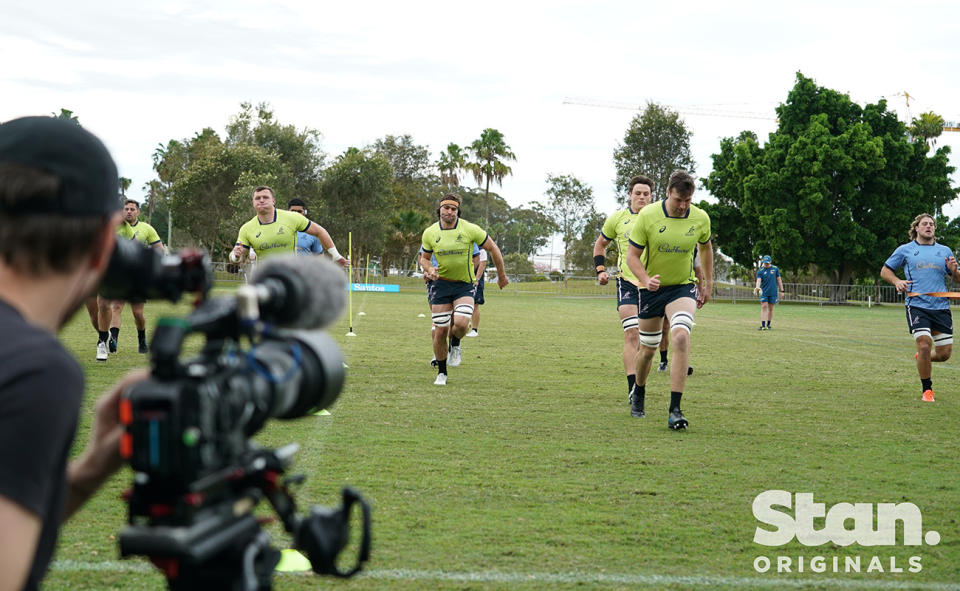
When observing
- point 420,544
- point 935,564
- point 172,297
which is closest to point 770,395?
point 935,564

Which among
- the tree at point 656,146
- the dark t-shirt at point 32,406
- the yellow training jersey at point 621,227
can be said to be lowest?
the dark t-shirt at point 32,406

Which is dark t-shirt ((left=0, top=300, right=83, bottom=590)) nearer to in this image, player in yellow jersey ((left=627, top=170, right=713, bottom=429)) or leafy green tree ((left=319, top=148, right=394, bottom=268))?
player in yellow jersey ((left=627, top=170, right=713, bottom=429))

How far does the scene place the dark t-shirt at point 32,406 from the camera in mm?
1310

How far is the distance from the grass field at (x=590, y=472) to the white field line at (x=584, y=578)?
12 mm

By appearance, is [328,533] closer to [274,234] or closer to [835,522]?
[835,522]

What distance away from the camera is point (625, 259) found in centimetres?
1053

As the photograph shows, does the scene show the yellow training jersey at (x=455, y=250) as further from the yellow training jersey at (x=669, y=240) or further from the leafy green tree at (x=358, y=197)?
the leafy green tree at (x=358, y=197)

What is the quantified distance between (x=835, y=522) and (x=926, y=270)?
6580 millimetres

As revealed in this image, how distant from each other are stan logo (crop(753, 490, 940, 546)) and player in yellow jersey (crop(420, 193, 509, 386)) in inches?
250

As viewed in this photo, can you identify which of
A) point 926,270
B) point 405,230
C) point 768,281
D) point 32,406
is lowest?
point 768,281

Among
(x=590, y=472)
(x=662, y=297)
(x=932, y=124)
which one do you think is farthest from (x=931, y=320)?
(x=932, y=124)

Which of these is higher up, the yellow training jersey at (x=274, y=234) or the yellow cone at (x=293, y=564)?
the yellow training jersey at (x=274, y=234)

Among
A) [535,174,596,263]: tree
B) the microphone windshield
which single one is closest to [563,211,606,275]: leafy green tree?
[535,174,596,263]: tree

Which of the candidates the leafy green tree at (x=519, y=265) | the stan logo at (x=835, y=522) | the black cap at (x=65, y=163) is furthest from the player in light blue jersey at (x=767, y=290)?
the leafy green tree at (x=519, y=265)
